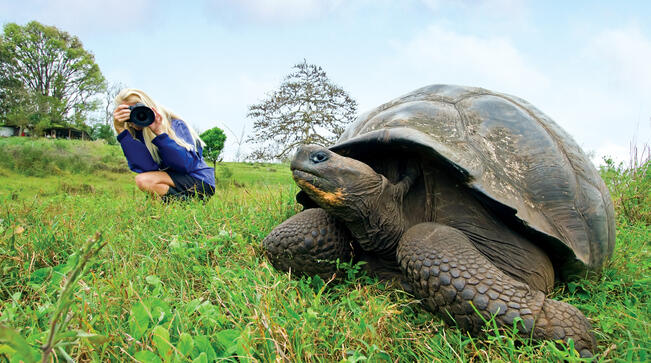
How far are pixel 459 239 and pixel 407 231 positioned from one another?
0.88ft

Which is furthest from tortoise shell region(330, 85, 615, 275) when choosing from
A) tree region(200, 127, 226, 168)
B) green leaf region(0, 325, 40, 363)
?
A: tree region(200, 127, 226, 168)

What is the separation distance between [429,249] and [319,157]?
0.70m

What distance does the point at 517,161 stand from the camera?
203 centimetres

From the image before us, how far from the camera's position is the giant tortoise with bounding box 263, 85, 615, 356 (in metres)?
1.63

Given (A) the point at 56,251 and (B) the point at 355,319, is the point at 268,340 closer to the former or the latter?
(B) the point at 355,319

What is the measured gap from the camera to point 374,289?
2.11m

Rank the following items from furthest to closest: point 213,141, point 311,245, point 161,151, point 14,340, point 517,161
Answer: point 213,141 < point 161,151 < point 311,245 < point 517,161 < point 14,340

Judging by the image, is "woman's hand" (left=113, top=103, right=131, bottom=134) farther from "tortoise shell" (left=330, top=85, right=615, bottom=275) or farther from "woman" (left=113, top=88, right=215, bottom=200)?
"tortoise shell" (left=330, top=85, right=615, bottom=275)

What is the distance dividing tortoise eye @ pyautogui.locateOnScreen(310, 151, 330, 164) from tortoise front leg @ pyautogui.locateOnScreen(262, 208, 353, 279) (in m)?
0.47

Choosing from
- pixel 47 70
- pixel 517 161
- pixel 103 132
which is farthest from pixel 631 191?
pixel 47 70

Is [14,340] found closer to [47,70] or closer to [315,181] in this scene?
[315,181]

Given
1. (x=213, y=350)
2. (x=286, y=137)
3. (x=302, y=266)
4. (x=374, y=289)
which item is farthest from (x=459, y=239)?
(x=286, y=137)

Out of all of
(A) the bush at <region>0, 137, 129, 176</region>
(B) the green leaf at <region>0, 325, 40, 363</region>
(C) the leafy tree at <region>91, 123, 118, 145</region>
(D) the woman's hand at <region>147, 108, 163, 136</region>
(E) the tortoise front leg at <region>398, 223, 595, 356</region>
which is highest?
(D) the woman's hand at <region>147, 108, 163, 136</region>

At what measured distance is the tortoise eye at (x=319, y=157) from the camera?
1.88 m
